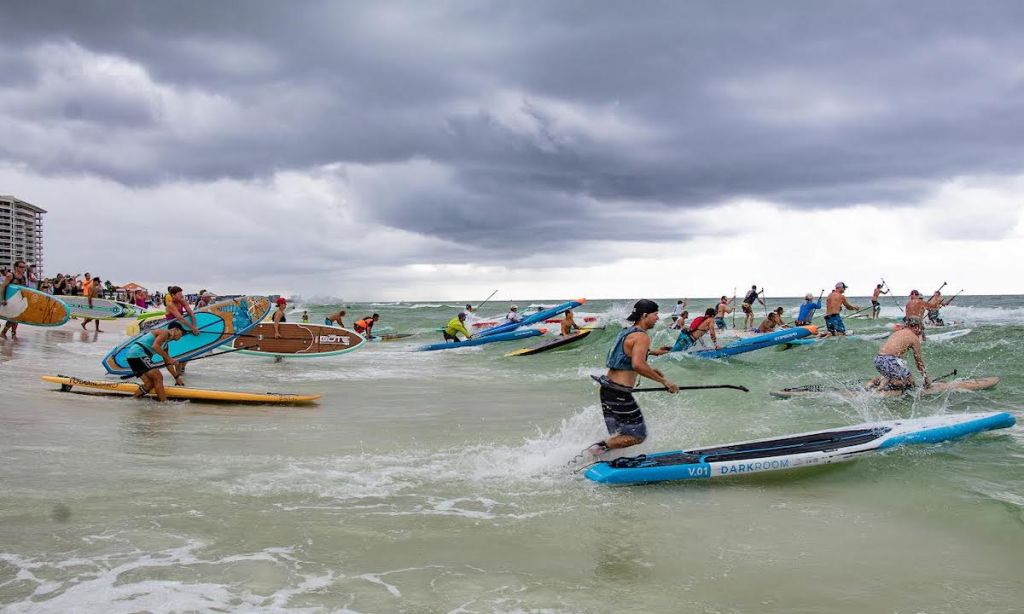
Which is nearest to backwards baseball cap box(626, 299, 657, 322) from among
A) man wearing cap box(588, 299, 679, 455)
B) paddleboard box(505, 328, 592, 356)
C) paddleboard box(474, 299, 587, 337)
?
man wearing cap box(588, 299, 679, 455)

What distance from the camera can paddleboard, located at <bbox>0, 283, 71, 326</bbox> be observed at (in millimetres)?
18328

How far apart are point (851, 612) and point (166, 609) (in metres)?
3.61

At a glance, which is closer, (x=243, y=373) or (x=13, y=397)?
(x=13, y=397)

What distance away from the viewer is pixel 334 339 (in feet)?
54.6

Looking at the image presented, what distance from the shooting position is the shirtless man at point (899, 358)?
33.2 feet

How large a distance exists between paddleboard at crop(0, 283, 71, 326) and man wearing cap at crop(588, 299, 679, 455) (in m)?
18.0

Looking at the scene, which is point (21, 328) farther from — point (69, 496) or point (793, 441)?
point (793, 441)

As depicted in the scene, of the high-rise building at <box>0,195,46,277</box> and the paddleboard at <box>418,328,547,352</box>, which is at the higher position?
the high-rise building at <box>0,195,46,277</box>

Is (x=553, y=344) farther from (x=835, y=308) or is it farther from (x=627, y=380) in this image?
(x=627, y=380)

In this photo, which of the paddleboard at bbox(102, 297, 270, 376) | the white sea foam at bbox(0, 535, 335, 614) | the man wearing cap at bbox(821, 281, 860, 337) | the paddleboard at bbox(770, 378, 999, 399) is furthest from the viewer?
the man wearing cap at bbox(821, 281, 860, 337)

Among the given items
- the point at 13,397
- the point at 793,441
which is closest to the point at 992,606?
the point at 793,441

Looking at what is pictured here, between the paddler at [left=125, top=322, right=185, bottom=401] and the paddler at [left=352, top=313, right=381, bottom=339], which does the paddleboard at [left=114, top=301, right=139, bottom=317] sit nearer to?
the paddler at [left=352, top=313, right=381, bottom=339]

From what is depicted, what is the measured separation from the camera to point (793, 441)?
7508mm

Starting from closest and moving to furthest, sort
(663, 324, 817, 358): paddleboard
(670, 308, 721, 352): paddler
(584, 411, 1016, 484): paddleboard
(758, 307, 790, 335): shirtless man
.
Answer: (584, 411, 1016, 484): paddleboard
(670, 308, 721, 352): paddler
(663, 324, 817, 358): paddleboard
(758, 307, 790, 335): shirtless man
